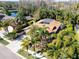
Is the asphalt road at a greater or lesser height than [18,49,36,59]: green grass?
lesser

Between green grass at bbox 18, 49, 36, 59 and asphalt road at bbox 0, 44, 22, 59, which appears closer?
green grass at bbox 18, 49, 36, 59

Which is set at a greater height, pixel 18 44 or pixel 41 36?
pixel 41 36

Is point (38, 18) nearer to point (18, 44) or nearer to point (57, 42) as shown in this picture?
point (18, 44)

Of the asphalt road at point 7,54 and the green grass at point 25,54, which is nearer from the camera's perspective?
the green grass at point 25,54

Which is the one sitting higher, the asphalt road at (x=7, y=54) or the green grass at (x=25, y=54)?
the green grass at (x=25, y=54)

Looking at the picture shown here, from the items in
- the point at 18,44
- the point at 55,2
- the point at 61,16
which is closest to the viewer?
the point at 18,44

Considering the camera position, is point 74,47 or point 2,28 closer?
point 74,47

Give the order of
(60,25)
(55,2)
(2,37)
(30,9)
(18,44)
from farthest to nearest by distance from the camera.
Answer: (55,2), (30,9), (60,25), (2,37), (18,44)

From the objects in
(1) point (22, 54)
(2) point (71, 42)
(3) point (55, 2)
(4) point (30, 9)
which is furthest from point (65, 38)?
(3) point (55, 2)

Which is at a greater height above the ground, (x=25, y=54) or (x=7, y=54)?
(x=25, y=54)

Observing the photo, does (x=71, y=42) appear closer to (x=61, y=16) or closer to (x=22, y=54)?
(x=22, y=54)

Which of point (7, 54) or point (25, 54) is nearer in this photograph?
point (25, 54)
